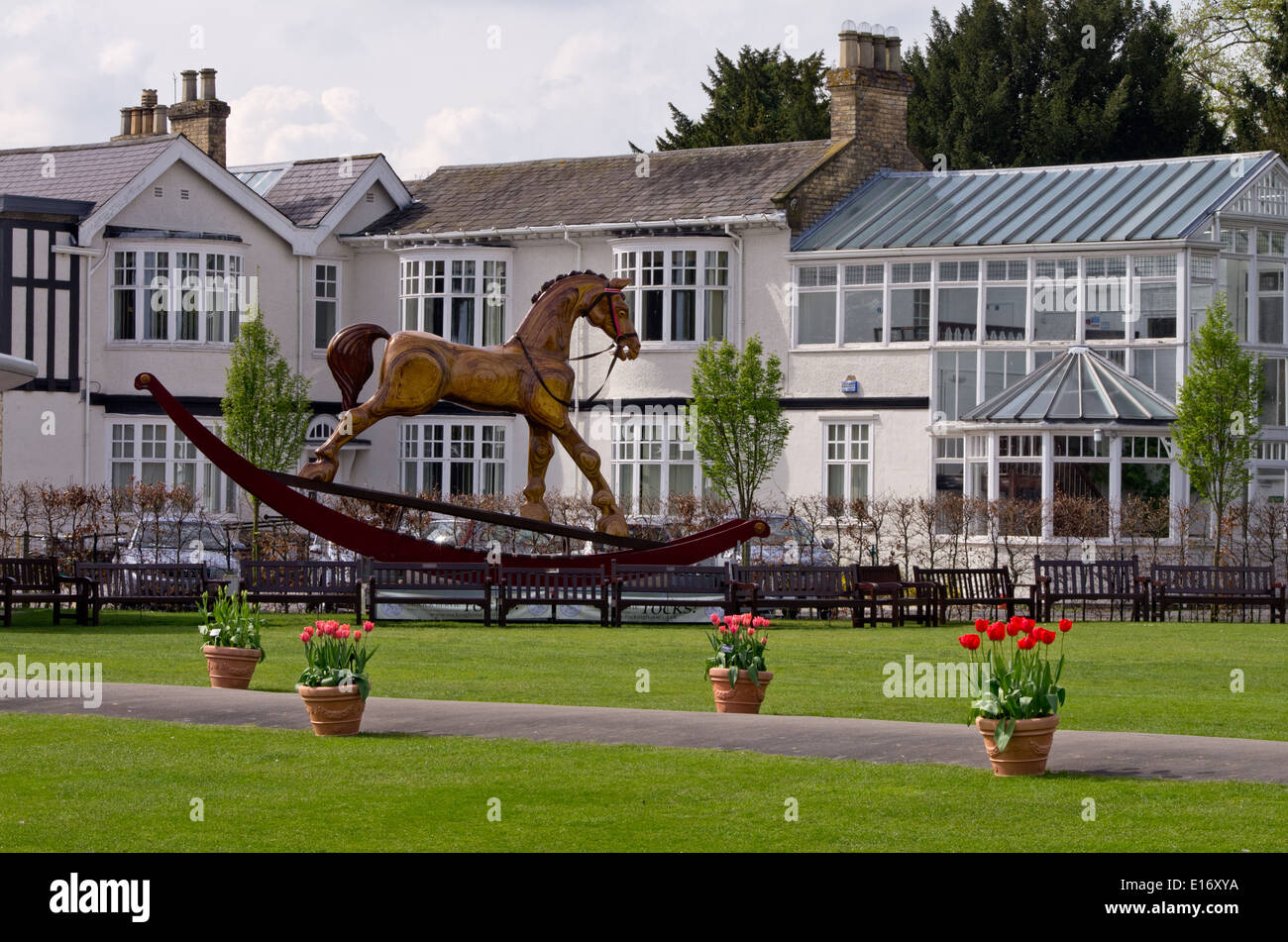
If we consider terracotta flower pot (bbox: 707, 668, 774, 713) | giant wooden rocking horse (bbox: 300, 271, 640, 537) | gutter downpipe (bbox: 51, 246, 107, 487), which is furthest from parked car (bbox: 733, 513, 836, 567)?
terracotta flower pot (bbox: 707, 668, 774, 713)

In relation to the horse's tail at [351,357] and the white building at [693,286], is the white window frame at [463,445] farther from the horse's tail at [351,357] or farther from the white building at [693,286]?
the horse's tail at [351,357]

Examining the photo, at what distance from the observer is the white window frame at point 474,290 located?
143 ft

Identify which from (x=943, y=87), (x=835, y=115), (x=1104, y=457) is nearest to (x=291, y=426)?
(x=835, y=115)

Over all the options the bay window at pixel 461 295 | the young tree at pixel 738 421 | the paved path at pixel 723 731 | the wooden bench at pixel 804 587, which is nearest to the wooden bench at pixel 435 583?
the wooden bench at pixel 804 587

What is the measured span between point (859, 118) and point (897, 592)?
57.7 ft

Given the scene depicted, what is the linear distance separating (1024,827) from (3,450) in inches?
1243

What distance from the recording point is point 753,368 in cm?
3725

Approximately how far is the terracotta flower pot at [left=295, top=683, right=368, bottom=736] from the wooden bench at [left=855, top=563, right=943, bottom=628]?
1446 centimetres

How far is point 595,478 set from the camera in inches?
1120

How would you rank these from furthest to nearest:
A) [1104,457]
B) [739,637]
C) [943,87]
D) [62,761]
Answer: [943,87], [1104,457], [739,637], [62,761]

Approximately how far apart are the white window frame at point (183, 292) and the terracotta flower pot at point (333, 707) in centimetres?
2831

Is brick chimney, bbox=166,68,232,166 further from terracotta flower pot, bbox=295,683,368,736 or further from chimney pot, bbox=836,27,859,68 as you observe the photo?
terracotta flower pot, bbox=295,683,368,736
